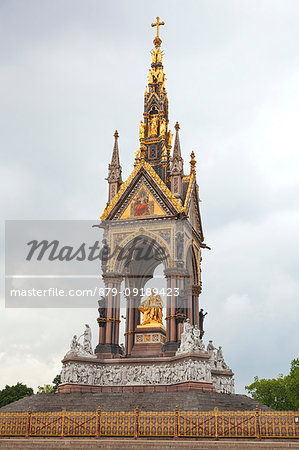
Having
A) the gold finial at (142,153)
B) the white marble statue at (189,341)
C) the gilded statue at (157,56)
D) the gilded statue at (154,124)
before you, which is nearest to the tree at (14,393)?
the white marble statue at (189,341)

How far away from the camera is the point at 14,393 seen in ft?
168

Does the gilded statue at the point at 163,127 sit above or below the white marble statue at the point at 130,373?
above

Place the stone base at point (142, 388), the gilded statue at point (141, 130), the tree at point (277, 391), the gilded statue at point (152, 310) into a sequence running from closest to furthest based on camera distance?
the stone base at point (142, 388) → the gilded statue at point (152, 310) → the gilded statue at point (141, 130) → the tree at point (277, 391)

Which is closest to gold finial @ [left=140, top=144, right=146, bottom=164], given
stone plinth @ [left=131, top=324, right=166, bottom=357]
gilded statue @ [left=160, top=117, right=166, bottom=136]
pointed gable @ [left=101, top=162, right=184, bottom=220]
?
pointed gable @ [left=101, top=162, right=184, bottom=220]

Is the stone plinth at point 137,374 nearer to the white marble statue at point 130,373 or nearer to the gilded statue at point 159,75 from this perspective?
the white marble statue at point 130,373

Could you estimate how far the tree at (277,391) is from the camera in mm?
48938

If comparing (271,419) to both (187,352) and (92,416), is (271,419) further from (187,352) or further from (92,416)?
(187,352)

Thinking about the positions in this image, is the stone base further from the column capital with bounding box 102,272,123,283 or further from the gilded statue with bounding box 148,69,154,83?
the gilded statue with bounding box 148,69,154,83

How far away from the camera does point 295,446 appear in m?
16.2

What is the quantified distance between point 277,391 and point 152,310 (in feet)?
89.7

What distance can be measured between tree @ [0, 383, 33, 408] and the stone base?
24.8 metres

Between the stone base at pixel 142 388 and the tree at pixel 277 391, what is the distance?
24.6 metres

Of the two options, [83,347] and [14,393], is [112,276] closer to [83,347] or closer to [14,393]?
[83,347]

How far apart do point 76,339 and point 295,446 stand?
15.8 meters
